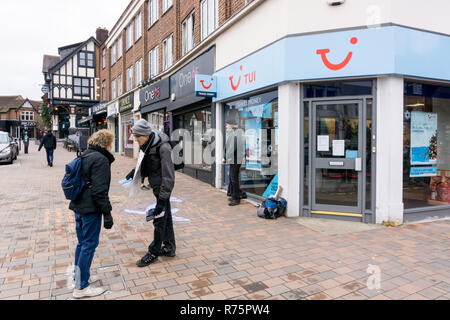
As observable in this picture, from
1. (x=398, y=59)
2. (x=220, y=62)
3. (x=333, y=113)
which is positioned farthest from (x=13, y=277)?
(x=220, y=62)

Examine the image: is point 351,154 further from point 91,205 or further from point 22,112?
point 22,112

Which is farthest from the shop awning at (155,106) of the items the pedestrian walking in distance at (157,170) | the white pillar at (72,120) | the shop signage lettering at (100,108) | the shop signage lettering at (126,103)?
the white pillar at (72,120)

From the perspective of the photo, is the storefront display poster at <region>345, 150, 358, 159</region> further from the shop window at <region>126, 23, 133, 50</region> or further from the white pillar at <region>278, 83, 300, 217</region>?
the shop window at <region>126, 23, 133, 50</region>

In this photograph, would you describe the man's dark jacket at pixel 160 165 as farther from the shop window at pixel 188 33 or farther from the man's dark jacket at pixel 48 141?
the man's dark jacket at pixel 48 141

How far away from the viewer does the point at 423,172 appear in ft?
22.4

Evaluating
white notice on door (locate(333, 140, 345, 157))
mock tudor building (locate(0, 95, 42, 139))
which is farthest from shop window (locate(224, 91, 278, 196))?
mock tudor building (locate(0, 95, 42, 139))

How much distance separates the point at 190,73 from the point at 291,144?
6.34m

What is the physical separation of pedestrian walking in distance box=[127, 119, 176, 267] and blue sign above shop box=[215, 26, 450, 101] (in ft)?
11.1

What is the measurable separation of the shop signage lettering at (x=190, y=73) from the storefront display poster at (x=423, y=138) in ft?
19.0

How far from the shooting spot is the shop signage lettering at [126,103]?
20.6 metres

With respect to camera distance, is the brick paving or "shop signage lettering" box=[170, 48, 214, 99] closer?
the brick paving

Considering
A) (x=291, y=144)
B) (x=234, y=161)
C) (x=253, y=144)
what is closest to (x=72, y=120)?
(x=253, y=144)

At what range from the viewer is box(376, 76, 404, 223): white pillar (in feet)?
19.3

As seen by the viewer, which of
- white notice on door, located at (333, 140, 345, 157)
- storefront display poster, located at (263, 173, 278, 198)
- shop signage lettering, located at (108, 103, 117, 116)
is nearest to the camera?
white notice on door, located at (333, 140, 345, 157)
